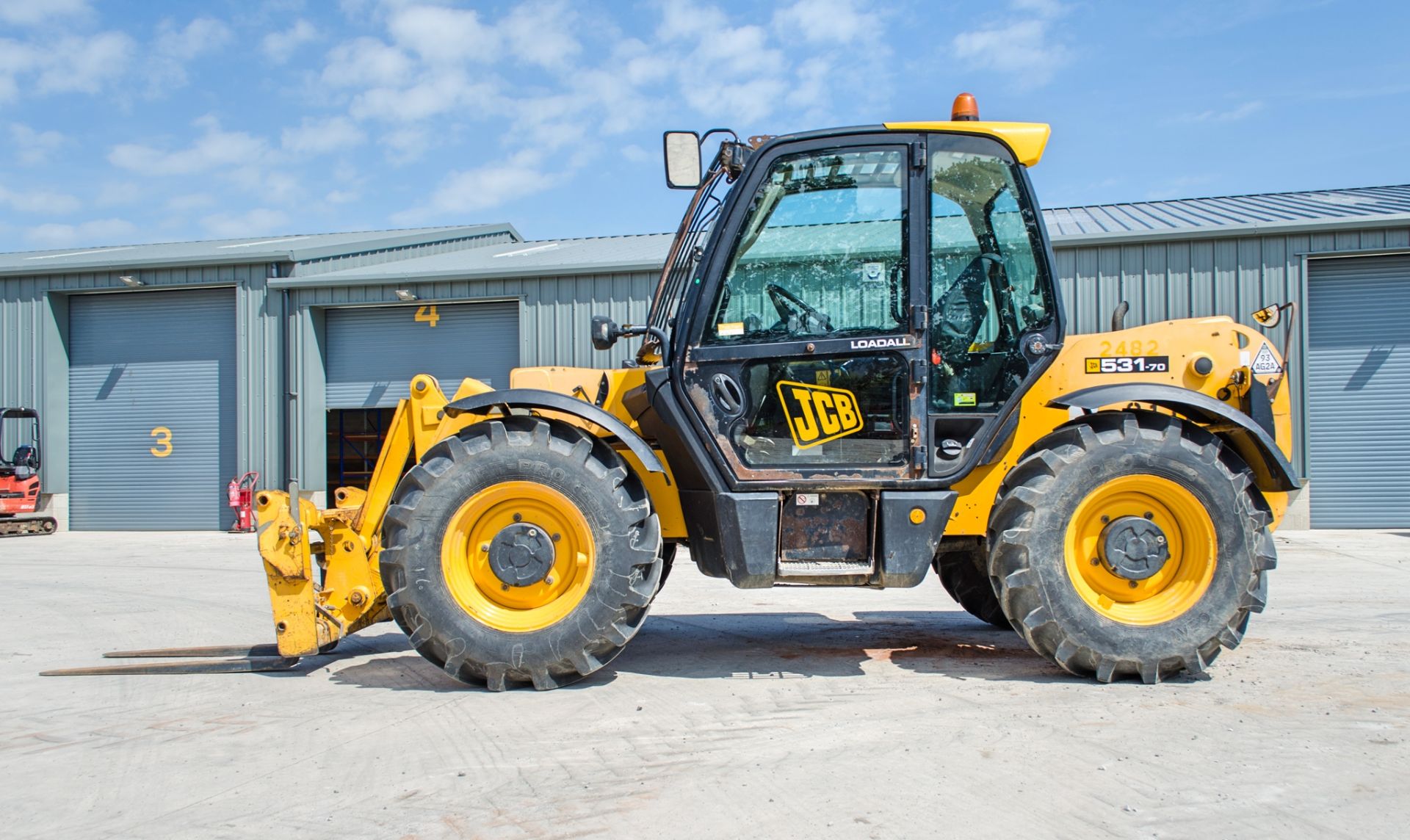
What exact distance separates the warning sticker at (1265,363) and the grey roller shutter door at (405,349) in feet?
47.2

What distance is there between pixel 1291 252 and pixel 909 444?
42.2 feet

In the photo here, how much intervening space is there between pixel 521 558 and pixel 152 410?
1699 cm

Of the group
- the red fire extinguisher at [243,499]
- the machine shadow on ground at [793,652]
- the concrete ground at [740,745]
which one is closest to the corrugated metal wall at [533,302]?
the red fire extinguisher at [243,499]

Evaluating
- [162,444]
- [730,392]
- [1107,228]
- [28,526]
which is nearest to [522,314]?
[162,444]

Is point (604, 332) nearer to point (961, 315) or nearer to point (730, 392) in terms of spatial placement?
point (730, 392)

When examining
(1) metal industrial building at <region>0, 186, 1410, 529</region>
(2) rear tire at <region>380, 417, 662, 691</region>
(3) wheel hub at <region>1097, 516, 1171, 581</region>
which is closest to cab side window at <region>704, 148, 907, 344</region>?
(2) rear tire at <region>380, 417, 662, 691</region>

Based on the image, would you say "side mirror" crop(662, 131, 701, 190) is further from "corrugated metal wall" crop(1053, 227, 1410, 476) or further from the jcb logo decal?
"corrugated metal wall" crop(1053, 227, 1410, 476)

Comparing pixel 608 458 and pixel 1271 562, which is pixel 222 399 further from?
pixel 1271 562

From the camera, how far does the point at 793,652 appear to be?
581 centimetres

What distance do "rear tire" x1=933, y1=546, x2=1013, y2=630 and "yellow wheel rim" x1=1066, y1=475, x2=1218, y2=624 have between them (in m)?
1.35

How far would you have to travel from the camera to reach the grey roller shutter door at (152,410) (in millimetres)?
18484

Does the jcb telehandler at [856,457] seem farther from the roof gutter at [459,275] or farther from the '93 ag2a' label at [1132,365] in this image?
the roof gutter at [459,275]

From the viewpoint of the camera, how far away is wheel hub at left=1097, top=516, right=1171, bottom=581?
191 inches

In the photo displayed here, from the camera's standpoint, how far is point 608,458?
4.95m
